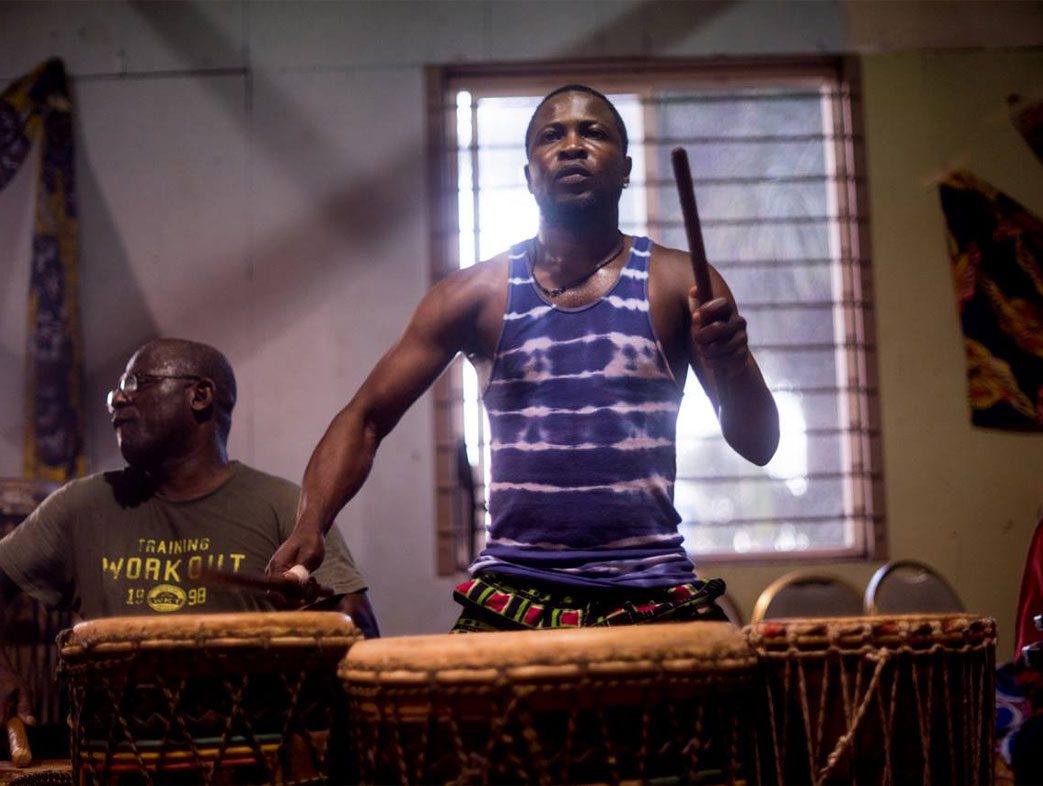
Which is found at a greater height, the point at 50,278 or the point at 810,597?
the point at 50,278

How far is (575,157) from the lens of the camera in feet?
7.64

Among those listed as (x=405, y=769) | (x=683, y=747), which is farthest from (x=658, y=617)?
(x=405, y=769)

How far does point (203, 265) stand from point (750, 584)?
8.94 ft

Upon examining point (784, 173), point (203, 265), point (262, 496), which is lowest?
point (262, 496)

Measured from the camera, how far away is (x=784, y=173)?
5223 millimetres

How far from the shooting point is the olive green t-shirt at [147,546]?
11.0 ft

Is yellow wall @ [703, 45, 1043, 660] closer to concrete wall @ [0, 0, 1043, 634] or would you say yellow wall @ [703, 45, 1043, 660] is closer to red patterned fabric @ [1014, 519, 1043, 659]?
concrete wall @ [0, 0, 1043, 634]

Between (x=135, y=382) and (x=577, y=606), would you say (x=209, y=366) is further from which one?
(x=577, y=606)

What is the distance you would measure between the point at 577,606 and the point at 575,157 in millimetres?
873

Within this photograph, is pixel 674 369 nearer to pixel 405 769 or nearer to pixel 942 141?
pixel 405 769

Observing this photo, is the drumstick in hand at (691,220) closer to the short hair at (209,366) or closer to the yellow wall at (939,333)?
the short hair at (209,366)

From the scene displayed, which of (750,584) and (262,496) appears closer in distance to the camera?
(262,496)

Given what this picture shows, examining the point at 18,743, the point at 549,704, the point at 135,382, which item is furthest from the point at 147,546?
the point at 549,704

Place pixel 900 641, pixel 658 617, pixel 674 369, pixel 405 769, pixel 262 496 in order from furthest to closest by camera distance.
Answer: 1. pixel 262 496
2. pixel 674 369
3. pixel 658 617
4. pixel 900 641
5. pixel 405 769
